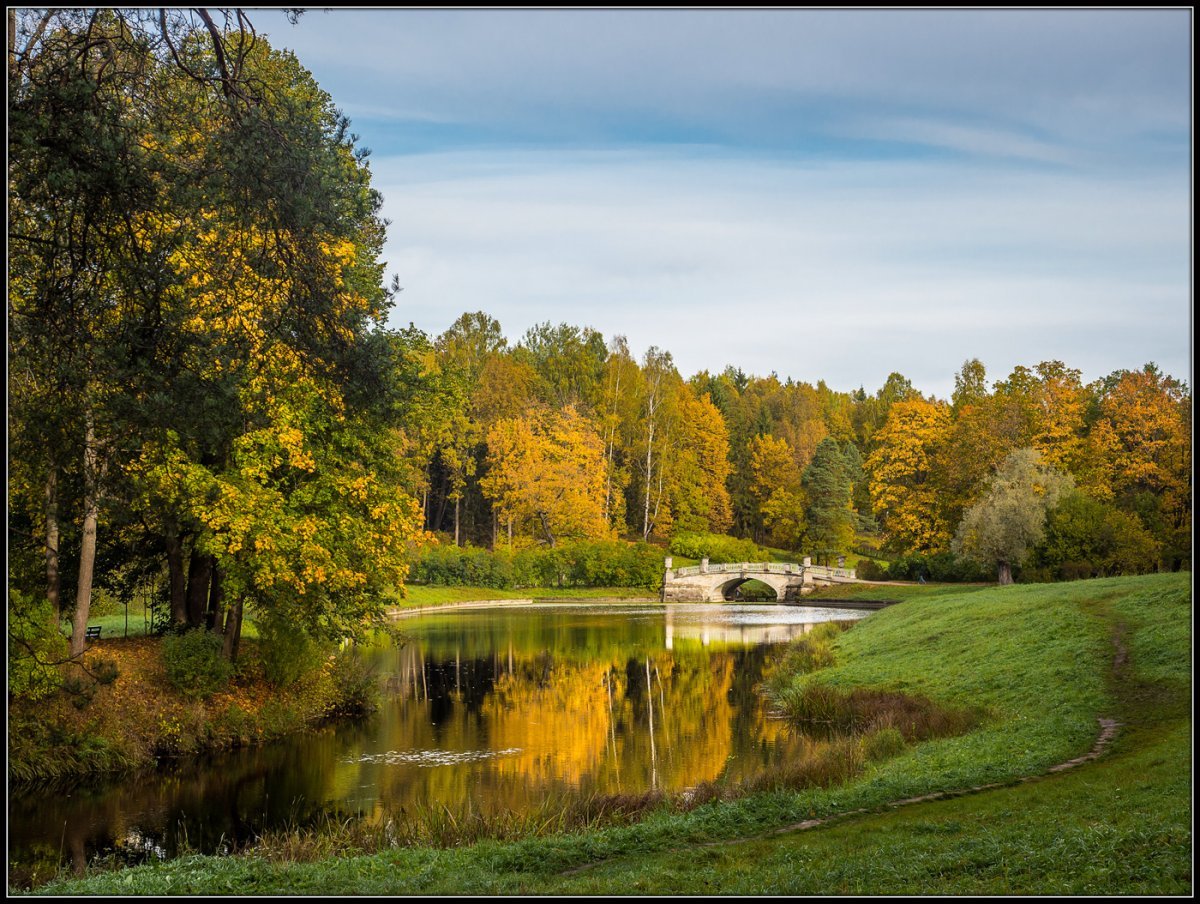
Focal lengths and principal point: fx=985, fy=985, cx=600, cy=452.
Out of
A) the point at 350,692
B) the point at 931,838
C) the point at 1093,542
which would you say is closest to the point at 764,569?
the point at 1093,542

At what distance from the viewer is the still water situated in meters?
13.7

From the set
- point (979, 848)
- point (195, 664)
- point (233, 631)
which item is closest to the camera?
point (979, 848)

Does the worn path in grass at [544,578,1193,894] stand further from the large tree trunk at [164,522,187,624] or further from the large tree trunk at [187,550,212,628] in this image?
the large tree trunk at [187,550,212,628]

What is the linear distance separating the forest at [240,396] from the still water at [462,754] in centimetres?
266

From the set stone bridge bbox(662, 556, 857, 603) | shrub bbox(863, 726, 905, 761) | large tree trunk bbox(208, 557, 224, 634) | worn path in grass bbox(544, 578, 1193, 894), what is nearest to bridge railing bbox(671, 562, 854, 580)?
stone bridge bbox(662, 556, 857, 603)

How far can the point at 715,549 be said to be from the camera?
67.6 metres

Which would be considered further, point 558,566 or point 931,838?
point 558,566

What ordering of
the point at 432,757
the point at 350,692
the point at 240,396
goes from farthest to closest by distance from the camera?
the point at 350,692, the point at 432,757, the point at 240,396

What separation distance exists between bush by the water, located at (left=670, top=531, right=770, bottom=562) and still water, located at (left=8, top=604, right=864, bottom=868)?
117 ft

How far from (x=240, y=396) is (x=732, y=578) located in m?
51.8

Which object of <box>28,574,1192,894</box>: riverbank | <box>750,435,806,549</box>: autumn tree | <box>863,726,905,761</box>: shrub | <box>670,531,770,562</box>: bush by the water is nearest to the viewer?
<box>28,574,1192,894</box>: riverbank

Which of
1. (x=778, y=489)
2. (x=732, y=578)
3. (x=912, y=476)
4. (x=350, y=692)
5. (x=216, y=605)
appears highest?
(x=912, y=476)

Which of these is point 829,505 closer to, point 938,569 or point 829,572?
point 829,572

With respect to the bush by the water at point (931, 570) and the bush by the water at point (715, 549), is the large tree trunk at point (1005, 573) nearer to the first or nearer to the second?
the bush by the water at point (931, 570)
